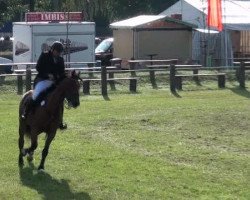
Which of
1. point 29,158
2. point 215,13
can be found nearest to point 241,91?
point 215,13

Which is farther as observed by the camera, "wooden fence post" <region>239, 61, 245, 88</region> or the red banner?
the red banner

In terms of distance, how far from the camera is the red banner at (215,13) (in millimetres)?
31125

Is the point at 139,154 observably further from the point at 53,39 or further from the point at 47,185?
the point at 53,39

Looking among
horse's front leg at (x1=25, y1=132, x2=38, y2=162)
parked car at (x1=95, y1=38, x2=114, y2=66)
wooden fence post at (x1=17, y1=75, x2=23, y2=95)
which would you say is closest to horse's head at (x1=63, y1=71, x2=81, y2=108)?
horse's front leg at (x1=25, y1=132, x2=38, y2=162)

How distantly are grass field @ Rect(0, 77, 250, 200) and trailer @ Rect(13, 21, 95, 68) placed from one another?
38.3 feet

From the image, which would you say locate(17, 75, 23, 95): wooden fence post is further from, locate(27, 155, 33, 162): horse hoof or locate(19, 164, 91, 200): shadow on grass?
locate(19, 164, 91, 200): shadow on grass

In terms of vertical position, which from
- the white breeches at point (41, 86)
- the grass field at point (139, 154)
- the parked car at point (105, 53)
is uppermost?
the parked car at point (105, 53)

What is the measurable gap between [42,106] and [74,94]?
0.67 metres

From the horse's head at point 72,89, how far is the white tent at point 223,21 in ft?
81.3

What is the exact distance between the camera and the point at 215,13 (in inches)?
1230

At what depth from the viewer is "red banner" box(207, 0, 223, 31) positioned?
31125mm

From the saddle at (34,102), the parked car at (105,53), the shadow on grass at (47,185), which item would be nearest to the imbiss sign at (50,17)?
the parked car at (105,53)

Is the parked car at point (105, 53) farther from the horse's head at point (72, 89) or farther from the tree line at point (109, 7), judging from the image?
the horse's head at point (72, 89)

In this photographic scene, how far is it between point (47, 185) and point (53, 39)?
24.1m
